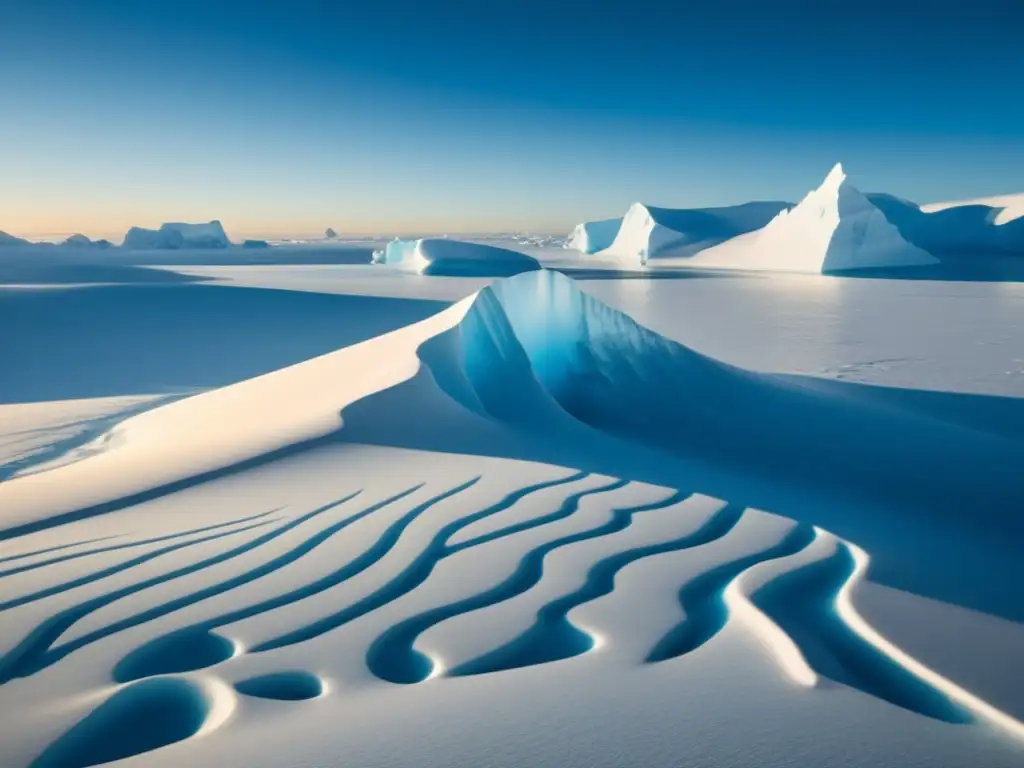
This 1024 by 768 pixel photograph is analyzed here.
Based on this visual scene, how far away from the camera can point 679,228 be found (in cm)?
5038

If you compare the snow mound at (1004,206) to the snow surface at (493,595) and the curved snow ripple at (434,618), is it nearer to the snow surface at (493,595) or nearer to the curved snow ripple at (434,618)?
the snow surface at (493,595)

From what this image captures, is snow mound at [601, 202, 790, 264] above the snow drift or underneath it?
above

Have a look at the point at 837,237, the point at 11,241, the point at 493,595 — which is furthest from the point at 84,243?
the point at 493,595

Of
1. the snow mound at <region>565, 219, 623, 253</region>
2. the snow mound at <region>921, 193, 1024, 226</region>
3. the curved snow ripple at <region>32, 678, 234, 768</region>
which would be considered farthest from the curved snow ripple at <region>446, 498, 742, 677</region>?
the snow mound at <region>565, 219, 623, 253</region>

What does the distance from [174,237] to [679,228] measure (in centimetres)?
4029

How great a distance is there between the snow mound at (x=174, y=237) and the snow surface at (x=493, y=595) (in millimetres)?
63174

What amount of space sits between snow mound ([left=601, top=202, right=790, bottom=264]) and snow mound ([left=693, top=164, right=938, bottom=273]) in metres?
10.4

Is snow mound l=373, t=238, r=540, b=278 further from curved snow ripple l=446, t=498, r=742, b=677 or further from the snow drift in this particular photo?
curved snow ripple l=446, t=498, r=742, b=677

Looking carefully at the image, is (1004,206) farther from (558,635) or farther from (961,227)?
(558,635)

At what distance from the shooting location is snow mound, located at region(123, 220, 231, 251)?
61.4 m

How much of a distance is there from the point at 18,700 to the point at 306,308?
55.2 ft

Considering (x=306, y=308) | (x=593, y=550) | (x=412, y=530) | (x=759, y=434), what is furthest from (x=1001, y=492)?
(x=306, y=308)

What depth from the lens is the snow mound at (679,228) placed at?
47.6m

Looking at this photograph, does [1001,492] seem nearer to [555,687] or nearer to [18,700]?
Answer: [555,687]
